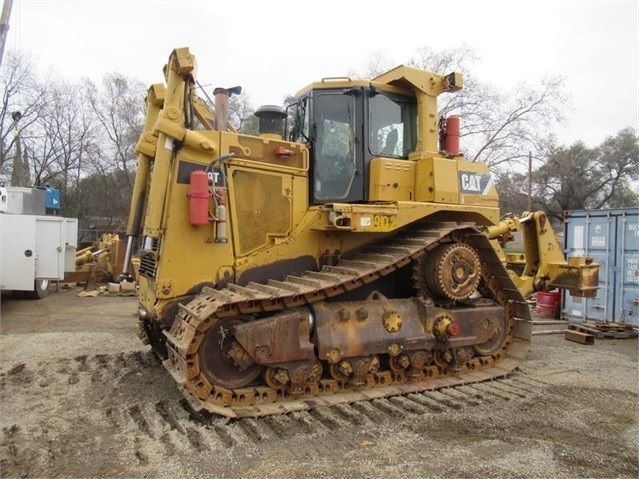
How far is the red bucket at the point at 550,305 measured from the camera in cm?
1112

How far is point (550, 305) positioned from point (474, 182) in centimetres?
595

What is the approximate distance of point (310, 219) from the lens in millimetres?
5941

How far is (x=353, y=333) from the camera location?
215 inches

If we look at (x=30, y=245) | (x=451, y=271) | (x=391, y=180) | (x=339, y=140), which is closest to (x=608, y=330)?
(x=451, y=271)

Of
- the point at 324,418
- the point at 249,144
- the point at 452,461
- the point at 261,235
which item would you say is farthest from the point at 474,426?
the point at 249,144

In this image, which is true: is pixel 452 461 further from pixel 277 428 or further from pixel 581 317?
pixel 581 317

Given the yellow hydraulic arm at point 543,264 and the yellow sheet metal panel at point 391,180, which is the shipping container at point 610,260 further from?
the yellow sheet metal panel at point 391,180

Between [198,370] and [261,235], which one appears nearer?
[198,370]

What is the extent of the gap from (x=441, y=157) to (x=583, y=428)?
333cm

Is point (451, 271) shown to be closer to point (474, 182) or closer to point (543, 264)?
point (474, 182)

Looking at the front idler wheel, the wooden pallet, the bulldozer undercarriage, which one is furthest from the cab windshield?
the wooden pallet

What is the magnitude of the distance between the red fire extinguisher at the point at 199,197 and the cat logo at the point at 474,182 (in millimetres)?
3139

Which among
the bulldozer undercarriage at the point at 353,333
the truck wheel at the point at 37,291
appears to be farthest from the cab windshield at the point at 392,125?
the truck wheel at the point at 37,291

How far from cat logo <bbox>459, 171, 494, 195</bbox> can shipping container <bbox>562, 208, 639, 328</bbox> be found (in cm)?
442
